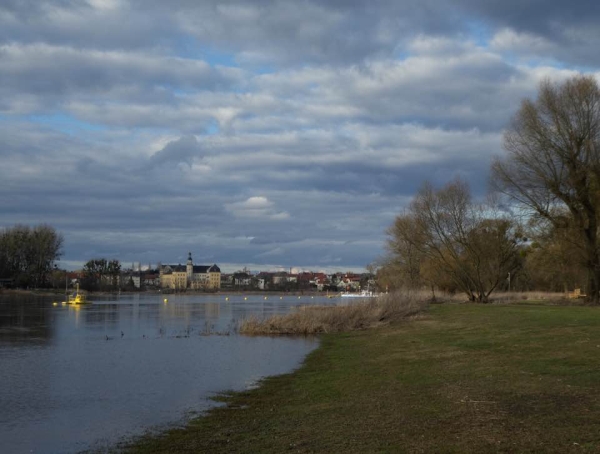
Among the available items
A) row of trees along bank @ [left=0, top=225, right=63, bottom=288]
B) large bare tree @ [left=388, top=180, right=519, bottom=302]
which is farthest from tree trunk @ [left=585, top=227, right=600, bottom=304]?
row of trees along bank @ [left=0, top=225, right=63, bottom=288]

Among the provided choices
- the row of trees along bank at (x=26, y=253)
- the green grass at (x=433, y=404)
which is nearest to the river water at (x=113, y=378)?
the green grass at (x=433, y=404)

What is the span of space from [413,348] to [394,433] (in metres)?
15.3

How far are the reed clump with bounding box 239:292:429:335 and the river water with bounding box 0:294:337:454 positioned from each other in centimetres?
227

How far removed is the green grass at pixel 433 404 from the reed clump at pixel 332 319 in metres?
17.2

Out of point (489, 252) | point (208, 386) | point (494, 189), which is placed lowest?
point (208, 386)

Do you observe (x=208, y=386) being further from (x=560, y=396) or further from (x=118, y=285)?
(x=118, y=285)

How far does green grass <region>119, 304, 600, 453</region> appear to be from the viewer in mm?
9719

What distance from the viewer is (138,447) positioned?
12219 millimetres

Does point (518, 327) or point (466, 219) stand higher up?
point (466, 219)

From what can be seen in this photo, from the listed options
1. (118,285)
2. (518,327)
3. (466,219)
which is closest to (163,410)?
(518,327)

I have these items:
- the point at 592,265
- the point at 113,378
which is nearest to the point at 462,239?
the point at 592,265

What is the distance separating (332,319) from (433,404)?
30295 mm

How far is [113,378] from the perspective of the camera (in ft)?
73.9

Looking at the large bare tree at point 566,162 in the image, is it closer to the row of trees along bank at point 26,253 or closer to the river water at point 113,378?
the river water at point 113,378
